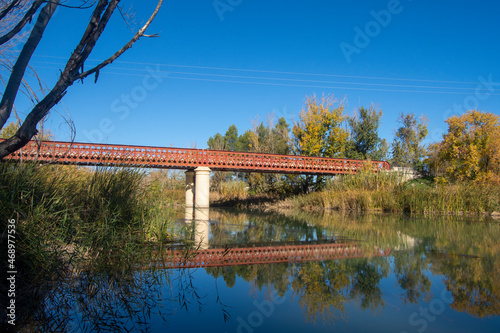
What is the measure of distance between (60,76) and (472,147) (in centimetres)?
2277

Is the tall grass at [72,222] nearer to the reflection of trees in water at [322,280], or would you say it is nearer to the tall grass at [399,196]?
the reflection of trees in water at [322,280]

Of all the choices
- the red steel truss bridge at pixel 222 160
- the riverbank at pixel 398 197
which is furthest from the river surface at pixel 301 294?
the red steel truss bridge at pixel 222 160

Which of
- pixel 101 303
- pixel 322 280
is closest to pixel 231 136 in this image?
pixel 322 280

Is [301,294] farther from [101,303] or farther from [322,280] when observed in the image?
[101,303]

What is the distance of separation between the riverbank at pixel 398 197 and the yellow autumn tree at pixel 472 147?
4.41 m

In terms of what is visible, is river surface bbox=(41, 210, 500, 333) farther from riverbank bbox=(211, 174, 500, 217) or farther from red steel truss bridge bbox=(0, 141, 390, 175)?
red steel truss bridge bbox=(0, 141, 390, 175)

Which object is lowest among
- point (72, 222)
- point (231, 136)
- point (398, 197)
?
point (72, 222)

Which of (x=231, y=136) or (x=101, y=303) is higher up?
(x=231, y=136)

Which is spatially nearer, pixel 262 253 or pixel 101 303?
pixel 101 303

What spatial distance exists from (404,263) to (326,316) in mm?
2292

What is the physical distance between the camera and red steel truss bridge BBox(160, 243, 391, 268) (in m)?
4.41

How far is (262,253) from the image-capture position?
5266 millimetres

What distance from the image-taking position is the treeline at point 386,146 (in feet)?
69.1

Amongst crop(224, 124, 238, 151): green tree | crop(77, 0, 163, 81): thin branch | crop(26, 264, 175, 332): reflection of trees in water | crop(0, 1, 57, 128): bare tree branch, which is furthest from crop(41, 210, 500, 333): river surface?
crop(224, 124, 238, 151): green tree
